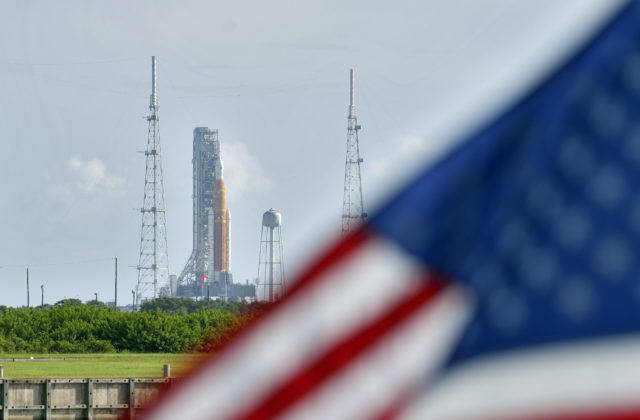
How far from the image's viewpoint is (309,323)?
102 inches

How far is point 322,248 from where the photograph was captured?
8.51ft

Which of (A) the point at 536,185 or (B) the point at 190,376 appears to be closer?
(A) the point at 536,185

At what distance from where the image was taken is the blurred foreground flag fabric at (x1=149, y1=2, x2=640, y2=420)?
2264mm

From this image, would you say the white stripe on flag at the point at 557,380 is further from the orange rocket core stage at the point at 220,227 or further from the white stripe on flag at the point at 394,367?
the orange rocket core stage at the point at 220,227

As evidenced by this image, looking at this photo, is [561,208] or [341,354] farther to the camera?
[341,354]

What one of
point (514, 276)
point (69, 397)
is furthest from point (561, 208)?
point (69, 397)

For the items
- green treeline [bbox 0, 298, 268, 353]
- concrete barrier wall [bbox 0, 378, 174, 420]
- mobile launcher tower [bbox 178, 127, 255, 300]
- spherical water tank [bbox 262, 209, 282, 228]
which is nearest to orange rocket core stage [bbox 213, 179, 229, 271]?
mobile launcher tower [bbox 178, 127, 255, 300]

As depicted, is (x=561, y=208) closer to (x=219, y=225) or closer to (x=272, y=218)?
(x=272, y=218)

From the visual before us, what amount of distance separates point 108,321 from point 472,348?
83.8 metres

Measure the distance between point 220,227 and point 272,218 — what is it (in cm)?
5107

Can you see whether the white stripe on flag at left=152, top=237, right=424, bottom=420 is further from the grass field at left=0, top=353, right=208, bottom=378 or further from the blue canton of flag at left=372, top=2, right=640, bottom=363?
the grass field at left=0, top=353, right=208, bottom=378

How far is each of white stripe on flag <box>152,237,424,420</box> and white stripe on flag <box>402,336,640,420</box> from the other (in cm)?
30

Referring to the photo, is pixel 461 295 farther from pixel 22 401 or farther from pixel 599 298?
pixel 22 401

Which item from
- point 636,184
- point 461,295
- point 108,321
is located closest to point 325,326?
point 461,295
